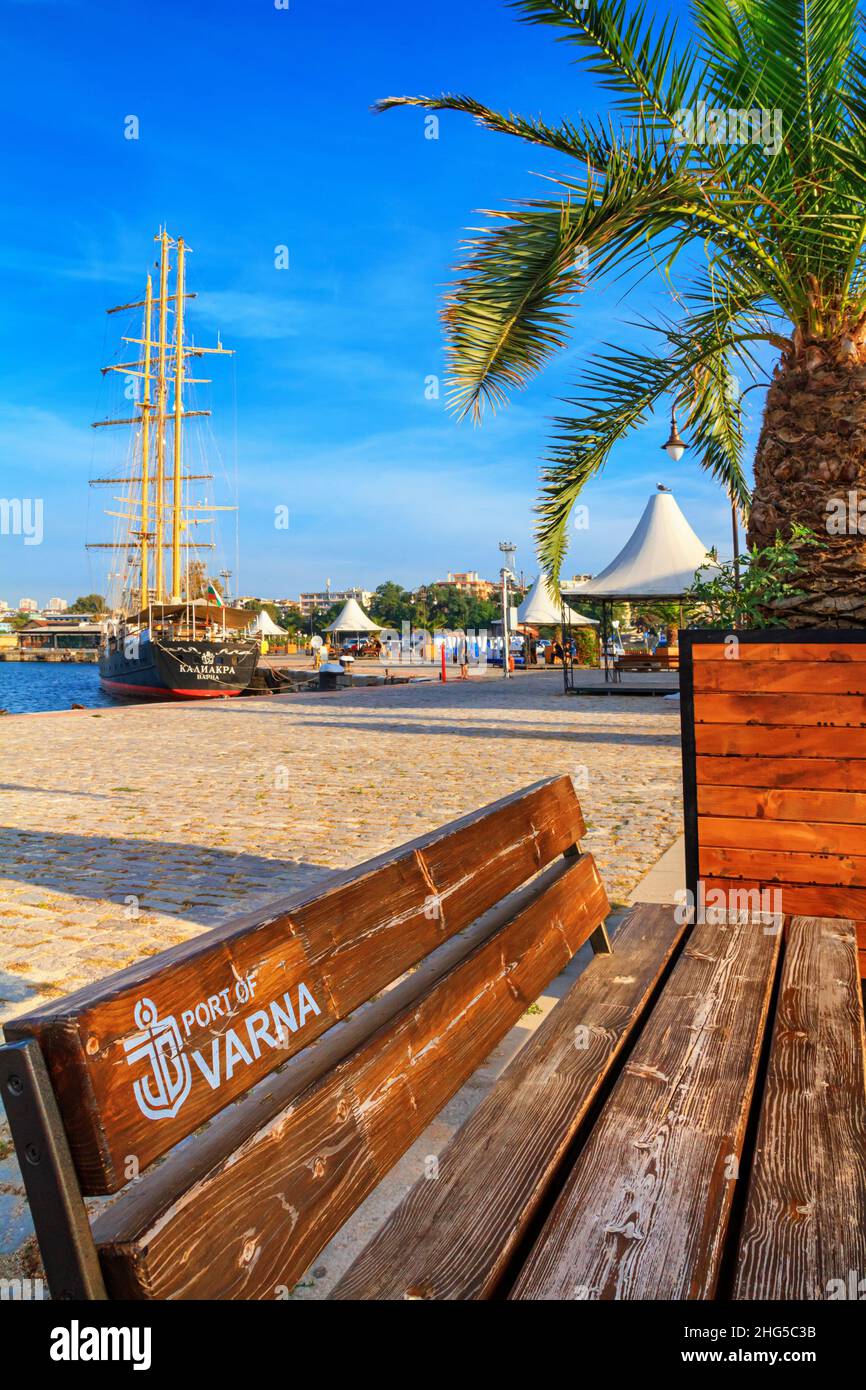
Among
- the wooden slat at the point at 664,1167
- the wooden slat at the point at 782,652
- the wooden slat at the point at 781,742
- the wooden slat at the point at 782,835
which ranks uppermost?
the wooden slat at the point at 782,652

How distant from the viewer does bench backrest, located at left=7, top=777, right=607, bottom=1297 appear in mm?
1091

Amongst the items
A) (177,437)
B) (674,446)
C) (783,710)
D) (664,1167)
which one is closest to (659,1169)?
(664,1167)

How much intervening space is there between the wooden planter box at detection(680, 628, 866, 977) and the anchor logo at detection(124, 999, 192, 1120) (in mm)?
2782

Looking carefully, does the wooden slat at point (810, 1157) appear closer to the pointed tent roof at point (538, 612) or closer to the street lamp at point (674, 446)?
the street lamp at point (674, 446)

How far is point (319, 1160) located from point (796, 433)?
4.89m

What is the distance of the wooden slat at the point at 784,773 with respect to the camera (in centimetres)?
356

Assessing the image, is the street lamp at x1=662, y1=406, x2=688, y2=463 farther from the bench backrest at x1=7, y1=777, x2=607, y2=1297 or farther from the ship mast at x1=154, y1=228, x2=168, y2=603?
the ship mast at x1=154, y1=228, x2=168, y2=603

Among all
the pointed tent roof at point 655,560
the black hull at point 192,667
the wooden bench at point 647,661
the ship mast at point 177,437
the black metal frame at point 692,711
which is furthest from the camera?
the ship mast at point 177,437

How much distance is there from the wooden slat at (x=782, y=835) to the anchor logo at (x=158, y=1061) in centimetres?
292

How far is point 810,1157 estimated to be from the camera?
1.73m

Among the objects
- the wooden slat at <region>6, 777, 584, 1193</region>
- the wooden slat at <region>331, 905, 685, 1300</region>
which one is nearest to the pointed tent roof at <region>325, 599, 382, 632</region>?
the wooden slat at <region>331, 905, 685, 1300</region>

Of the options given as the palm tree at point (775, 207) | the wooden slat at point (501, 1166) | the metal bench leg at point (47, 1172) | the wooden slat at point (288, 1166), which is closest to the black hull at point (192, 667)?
the palm tree at point (775, 207)

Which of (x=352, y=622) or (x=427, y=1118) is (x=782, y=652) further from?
(x=352, y=622)
